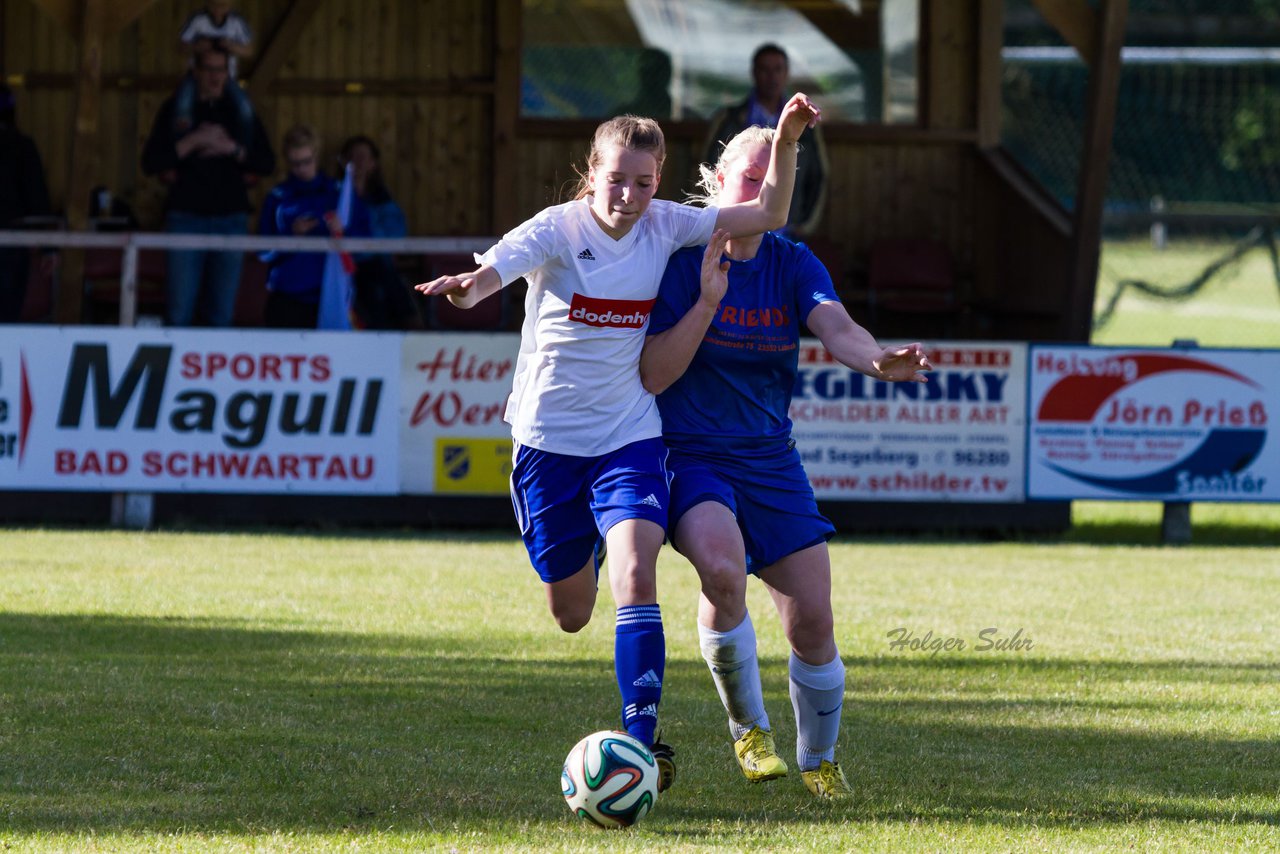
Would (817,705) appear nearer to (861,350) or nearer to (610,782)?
(610,782)

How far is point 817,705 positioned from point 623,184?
5.26 ft

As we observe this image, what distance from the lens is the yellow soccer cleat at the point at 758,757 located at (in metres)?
5.25

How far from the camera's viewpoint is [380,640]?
791 centimetres

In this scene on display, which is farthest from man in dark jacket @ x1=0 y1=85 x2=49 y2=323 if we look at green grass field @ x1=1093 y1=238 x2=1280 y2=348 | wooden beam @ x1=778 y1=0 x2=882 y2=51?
green grass field @ x1=1093 y1=238 x2=1280 y2=348

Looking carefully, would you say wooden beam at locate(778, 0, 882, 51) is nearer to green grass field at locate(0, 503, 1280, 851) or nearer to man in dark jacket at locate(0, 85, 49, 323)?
man in dark jacket at locate(0, 85, 49, 323)

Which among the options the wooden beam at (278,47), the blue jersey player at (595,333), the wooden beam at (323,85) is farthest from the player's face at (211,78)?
the blue jersey player at (595,333)

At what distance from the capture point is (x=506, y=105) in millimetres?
16078

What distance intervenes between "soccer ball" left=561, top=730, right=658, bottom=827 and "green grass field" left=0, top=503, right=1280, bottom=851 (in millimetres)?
63

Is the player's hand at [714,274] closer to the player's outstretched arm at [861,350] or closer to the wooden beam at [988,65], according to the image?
the player's outstretched arm at [861,350]

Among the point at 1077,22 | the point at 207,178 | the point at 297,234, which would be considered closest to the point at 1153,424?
the point at 1077,22

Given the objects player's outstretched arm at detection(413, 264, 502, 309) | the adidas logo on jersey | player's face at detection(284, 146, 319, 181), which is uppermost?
player's face at detection(284, 146, 319, 181)

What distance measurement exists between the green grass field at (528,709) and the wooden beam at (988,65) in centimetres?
629

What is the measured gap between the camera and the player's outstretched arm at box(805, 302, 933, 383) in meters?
5.00

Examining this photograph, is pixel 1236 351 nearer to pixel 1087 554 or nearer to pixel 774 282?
pixel 1087 554
